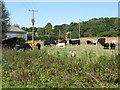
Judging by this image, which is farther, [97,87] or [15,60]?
[15,60]

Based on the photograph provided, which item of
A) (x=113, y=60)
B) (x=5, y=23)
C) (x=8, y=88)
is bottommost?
(x=8, y=88)

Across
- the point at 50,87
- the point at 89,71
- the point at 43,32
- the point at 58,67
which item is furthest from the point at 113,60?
the point at 43,32

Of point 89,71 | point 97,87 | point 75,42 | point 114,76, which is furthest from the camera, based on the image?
point 75,42

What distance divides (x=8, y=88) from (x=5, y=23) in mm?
31943

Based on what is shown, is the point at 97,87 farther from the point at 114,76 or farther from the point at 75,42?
the point at 75,42

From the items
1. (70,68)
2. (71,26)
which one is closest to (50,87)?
(70,68)

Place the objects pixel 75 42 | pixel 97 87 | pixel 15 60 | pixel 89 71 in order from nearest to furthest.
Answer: pixel 97 87 < pixel 89 71 < pixel 15 60 < pixel 75 42

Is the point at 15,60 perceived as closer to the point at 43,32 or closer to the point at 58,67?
the point at 58,67

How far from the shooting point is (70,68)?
9.03 m

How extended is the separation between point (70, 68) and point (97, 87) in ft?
7.01

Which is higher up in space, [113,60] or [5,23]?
[5,23]

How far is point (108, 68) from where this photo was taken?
28.7 feet

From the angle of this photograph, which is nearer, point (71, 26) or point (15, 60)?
point (15, 60)

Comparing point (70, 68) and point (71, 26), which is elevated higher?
point (71, 26)
